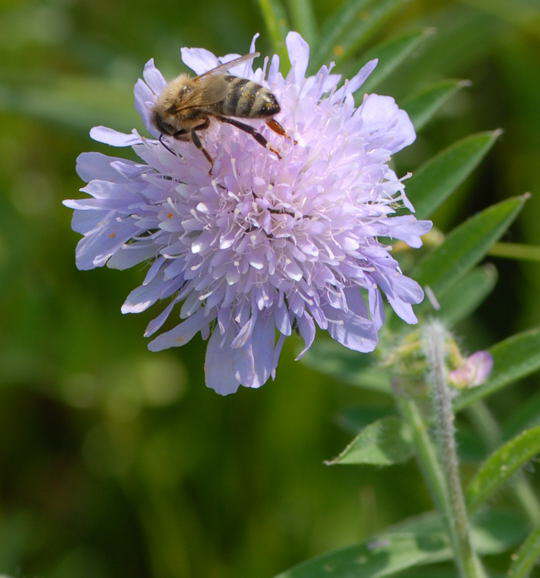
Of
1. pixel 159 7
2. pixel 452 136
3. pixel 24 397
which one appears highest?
pixel 159 7

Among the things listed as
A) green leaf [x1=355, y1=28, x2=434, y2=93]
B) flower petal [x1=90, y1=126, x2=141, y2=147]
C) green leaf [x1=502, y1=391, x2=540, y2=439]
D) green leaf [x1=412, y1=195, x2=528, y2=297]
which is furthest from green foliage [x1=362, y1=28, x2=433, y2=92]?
green leaf [x1=502, y1=391, x2=540, y2=439]

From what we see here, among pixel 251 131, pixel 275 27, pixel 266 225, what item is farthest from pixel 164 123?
pixel 275 27

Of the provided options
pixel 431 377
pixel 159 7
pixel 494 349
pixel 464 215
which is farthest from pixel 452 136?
pixel 431 377

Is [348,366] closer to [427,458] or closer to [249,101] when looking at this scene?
[427,458]

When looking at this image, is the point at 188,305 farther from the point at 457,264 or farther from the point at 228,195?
the point at 457,264

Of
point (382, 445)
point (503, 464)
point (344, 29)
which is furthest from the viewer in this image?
point (344, 29)
